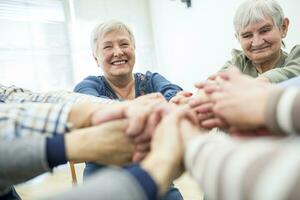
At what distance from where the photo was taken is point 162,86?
1.53 metres

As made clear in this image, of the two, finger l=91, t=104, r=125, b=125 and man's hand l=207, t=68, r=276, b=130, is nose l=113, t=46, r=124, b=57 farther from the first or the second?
man's hand l=207, t=68, r=276, b=130

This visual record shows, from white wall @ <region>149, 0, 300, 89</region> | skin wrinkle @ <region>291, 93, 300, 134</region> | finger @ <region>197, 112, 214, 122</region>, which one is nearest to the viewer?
skin wrinkle @ <region>291, 93, 300, 134</region>

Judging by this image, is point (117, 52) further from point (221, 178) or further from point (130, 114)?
point (221, 178)

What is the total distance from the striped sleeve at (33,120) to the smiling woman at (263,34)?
803mm

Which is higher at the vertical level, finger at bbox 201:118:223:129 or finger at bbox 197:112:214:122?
finger at bbox 197:112:214:122

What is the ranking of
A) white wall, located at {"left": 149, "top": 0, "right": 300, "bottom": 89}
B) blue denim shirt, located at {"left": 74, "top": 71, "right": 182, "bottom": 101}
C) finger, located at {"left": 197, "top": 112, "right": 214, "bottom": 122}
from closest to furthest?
1. finger, located at {"left": 197, "top": 112, "right": 214, "bottom": 122}
2. blue denim shirt, located at {"left": 74, "top": 71, "right": 182, "bottom": 101}
3. white wall, located at {"left": 149, "top": 0, "right": 300, "bottom": 89}

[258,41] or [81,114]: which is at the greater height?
[258,41]

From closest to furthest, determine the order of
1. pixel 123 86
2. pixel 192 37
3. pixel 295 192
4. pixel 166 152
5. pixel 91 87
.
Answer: pixel 295 192 < pixel 166 152 < pixel 91 87 < pixel 123 86 < pixel 192 37

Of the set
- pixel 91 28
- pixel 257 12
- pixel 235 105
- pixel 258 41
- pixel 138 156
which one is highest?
pixel 91 28

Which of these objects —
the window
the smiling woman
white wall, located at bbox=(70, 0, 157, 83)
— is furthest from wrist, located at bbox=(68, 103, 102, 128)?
white wall, located at bbox=(70, 0, 157, 83)

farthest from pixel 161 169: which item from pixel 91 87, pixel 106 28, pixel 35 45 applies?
pixel 35 45

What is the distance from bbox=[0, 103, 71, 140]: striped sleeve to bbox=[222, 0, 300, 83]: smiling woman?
2.63ft

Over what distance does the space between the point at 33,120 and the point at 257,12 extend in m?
0.94

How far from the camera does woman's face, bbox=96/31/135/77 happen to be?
1.55m
